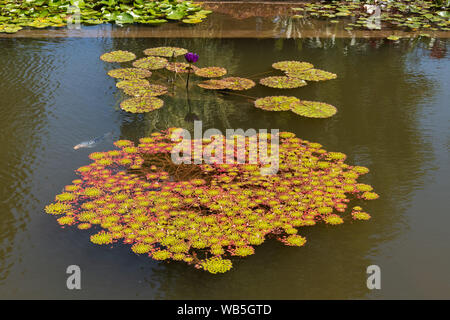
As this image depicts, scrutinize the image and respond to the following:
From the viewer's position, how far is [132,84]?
17.0 feet

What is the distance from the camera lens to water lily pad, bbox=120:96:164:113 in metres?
4.69

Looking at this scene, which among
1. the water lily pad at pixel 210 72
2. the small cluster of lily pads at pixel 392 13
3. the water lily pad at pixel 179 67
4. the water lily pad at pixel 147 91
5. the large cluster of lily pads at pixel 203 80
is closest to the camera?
the large cluster of lily pads at pixel 203 80

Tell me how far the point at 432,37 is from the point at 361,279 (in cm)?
547

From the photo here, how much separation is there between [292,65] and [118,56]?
7.14ft

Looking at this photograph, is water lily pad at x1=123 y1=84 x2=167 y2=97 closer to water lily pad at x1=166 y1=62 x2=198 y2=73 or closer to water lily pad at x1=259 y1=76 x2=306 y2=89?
water lily pad at x1=166 y1=62 x2=198 y2=73

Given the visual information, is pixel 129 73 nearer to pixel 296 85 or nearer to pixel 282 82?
pixel 282 82

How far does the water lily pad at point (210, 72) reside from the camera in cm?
550

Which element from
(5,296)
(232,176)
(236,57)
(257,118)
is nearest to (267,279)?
(232,176)

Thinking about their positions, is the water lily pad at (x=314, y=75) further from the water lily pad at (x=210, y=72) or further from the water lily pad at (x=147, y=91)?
the water lily pad at (x=147, y=91)

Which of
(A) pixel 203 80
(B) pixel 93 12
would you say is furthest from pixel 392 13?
(B) pixel 93 12

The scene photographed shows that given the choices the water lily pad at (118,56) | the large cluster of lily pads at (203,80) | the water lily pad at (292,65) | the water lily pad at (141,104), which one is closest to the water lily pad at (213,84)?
the large cluster of lily pads at (203,80)

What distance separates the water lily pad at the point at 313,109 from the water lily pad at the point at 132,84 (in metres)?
1.66

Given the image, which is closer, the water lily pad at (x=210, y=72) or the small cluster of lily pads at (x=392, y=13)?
the water lily pad at (x=210, y=72)
